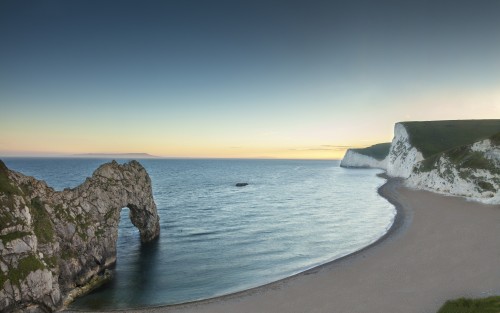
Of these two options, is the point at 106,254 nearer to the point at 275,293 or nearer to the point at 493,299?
the point at 275,293

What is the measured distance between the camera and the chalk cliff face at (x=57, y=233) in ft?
72.4

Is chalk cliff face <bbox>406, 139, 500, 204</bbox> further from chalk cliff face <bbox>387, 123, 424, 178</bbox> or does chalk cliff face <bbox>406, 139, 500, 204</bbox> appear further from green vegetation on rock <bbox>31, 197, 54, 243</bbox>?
green vegetation on rock <bbox>31, 197, 54, 243</bbox>

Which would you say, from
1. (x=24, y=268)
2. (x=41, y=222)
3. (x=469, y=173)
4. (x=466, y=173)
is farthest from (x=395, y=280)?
(x=466, y=173)

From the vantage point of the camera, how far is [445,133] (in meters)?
136

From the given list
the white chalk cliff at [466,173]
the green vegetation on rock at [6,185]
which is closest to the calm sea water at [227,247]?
the green vegetation on rock at [6,185]

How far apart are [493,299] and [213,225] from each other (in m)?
39.6

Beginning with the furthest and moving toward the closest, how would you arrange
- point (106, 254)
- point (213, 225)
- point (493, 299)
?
1. point (213, 225)
2. point (106, 254)
3. point (493, 299)

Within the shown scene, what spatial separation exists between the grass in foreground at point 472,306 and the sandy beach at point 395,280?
135 cm

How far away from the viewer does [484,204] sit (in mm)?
57156

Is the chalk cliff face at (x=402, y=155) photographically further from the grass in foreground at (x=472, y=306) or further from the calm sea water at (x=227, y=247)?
the grass in foreground at (x=472, y=306)

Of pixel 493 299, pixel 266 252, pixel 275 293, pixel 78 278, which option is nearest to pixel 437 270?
pixel 493 299

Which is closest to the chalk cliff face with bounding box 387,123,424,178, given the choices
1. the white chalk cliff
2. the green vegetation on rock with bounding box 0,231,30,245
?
the white chalk cliff

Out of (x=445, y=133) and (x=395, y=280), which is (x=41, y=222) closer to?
(x=395, y=280)

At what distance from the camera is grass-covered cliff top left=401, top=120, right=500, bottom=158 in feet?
396
